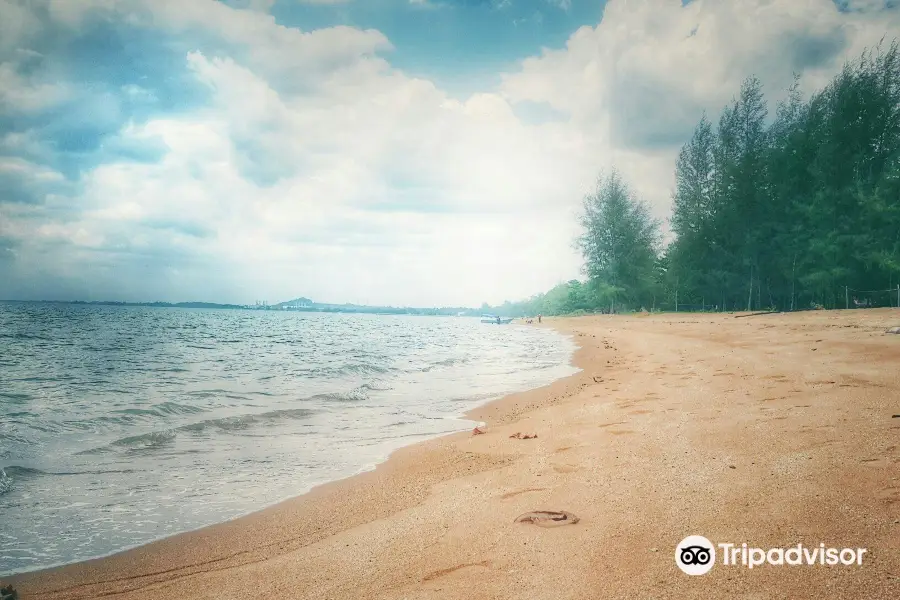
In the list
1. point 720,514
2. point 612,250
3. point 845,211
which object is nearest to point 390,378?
point 720,514

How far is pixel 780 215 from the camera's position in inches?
1337

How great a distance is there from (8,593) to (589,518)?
3.98 metres

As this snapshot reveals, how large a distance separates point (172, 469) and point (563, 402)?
265 inches

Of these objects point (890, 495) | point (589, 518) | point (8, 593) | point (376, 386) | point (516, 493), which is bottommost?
point (376, 386)

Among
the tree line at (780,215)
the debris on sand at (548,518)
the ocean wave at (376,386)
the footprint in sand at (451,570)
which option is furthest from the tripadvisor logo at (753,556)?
the tree line at (780,215)

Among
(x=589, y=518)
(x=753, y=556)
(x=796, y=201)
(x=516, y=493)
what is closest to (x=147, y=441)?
(x=516, y=493)

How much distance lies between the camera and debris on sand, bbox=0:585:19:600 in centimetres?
291

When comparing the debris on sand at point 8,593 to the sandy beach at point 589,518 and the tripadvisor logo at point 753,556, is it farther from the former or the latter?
the tripadvisor logo at point 753,556

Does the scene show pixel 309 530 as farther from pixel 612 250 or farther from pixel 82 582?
pixel 612 250

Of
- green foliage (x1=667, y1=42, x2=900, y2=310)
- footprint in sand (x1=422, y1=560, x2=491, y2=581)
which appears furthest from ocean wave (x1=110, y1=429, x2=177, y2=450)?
green foliage (x1=667, y1=42, x2=900, y2=310)

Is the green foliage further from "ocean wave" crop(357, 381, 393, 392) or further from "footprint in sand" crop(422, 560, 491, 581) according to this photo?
"footprint in sand" crop(422, 560, 491, 581)

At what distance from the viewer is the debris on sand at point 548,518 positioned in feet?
10.5

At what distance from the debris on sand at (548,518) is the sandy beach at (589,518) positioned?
0.09 metres

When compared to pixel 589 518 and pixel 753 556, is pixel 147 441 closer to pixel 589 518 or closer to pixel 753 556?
pixel 589 518
